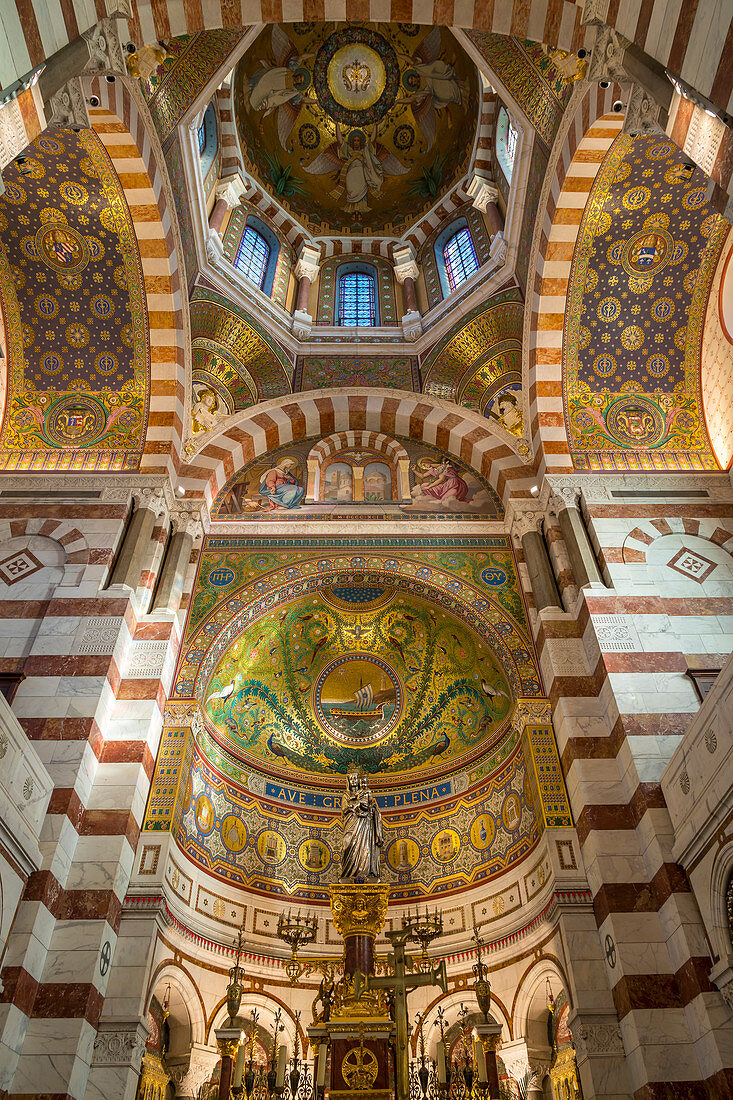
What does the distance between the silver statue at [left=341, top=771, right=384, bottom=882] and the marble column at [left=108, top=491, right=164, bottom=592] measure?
14.2 feet

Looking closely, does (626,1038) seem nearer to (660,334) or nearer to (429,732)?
(429,732)

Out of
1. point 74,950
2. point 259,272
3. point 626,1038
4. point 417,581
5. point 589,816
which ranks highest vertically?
point 259,272

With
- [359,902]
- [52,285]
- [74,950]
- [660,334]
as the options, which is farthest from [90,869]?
[660,334]

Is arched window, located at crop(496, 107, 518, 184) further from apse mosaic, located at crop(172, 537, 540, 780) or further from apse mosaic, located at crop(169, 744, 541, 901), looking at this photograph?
apse mosaic, located at crop(169, 744, 541, 901)

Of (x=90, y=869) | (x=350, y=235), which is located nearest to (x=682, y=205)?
(x=350, y=235)

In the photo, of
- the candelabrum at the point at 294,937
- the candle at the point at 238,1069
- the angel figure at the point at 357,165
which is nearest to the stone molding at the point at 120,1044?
the candle at the point at 238,1069

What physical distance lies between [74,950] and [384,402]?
965 centimetres

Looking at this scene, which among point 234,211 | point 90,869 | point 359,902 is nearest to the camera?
point 90,869

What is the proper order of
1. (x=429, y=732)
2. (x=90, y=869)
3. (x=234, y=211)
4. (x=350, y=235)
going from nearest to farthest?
1. (x=90, y=869)
2. (x=429, y=732)
3. (x=234, y=211)
4. (x=350, y=235)

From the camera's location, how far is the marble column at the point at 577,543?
10602 millimetres

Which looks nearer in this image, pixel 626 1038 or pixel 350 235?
pixel 626 1038

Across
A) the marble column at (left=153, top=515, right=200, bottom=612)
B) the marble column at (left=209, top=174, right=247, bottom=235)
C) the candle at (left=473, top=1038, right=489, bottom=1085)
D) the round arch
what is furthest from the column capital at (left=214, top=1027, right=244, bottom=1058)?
the marble column at (left=209, top=174, right=247, bottom=235)

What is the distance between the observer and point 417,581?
1194cm

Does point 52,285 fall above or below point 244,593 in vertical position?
above
